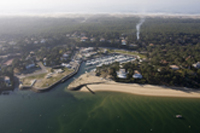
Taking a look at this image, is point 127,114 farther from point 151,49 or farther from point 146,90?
point 151,49

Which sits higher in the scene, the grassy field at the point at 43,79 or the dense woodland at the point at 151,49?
the dense woodland at the point at 151,49

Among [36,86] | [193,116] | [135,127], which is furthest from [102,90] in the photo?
[193,116]

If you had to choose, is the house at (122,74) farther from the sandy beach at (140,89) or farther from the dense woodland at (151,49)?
the sandy beach at (140,89)

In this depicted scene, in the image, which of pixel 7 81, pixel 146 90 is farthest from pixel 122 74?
pixel 7 81

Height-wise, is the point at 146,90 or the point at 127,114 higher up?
the point at 146,90

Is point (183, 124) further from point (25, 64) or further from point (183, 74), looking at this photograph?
point (25, 64)

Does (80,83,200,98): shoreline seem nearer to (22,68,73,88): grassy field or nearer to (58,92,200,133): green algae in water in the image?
(58,92,200,133): green algae in water

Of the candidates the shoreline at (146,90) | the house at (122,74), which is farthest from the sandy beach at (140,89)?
the house at (122,74)

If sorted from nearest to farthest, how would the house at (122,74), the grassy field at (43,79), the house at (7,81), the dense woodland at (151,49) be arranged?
1. the dense woodland at (151,49)
2. the grassy field at (43,79)
3. the house at (7,81)
4. the house at (122,74)

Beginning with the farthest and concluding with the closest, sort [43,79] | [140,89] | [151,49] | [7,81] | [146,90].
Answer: [151,49]
[43,79]
[7,81]
[140,89]
[146,90]
